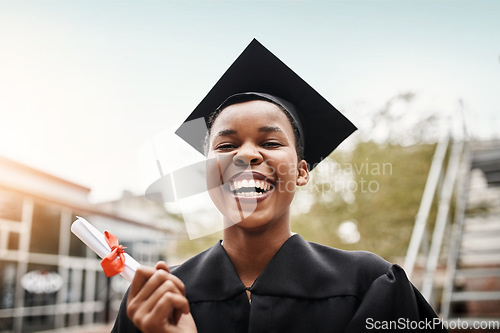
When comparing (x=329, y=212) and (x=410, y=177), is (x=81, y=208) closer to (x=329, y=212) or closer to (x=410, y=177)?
(x=329, y=212)

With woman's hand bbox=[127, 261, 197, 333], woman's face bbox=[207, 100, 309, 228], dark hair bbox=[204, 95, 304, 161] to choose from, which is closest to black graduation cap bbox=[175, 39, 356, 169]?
dark hair bbox=[204, 95, 304, 161]

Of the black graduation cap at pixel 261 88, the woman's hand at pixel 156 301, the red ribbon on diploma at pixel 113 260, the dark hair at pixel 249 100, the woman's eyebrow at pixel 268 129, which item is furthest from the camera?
the black graduation cap at pixel 261 88

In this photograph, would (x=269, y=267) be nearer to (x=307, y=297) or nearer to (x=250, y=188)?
(x=307, y=297)

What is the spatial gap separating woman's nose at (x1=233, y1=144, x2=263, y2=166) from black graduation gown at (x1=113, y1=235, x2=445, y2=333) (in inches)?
13.6

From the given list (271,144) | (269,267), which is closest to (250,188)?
(271,144)

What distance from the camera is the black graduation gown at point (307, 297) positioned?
1.42m

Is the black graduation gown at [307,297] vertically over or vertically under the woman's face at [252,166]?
under

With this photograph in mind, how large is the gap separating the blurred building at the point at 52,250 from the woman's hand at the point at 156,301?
9749 mm

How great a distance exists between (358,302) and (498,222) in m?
5.23

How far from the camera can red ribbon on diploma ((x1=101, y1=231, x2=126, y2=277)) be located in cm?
129

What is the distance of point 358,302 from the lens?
4.91ft

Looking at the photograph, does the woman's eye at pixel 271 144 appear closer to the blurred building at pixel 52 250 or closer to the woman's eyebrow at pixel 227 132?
the woman's eyebrow at pixel 227 132

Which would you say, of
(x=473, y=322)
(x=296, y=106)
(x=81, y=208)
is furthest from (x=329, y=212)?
(x=296, y=106)

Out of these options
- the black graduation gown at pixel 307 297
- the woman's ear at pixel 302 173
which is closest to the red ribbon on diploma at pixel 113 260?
the black graduation gown at pixel 307 297
